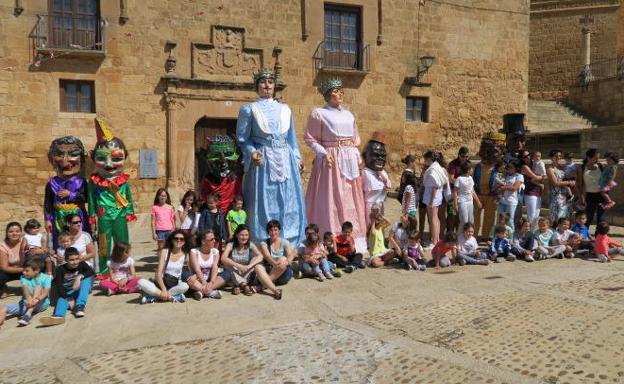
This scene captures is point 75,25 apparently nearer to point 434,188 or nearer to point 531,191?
point 434,188

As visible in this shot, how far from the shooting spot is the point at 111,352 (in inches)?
127

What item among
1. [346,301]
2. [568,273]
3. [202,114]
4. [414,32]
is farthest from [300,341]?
[414,32]

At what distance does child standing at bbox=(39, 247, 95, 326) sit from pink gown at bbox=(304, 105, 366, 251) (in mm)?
2572

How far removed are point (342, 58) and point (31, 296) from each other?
10489mm

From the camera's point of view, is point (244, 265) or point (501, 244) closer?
point (244, 265)

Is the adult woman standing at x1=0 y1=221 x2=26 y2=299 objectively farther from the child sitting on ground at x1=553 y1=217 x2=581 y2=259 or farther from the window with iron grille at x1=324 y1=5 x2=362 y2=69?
the window with iron grille at x1=324 y1=5 x2=362 y2=69

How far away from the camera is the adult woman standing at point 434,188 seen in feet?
21.7

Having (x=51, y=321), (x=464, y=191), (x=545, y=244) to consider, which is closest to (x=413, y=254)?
(x=464, y=191)

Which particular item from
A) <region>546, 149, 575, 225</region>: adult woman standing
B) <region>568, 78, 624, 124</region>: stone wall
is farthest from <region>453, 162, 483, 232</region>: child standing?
<region>568, 78, 624, 124</region>: stone wall

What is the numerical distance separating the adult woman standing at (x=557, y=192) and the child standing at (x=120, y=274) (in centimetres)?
560

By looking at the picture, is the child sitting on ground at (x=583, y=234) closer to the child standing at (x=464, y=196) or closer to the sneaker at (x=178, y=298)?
the child standing at (x=464, y=196)

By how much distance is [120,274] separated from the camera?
15.5 feet

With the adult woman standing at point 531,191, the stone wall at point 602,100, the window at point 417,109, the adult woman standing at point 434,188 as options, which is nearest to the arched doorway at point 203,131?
the window at point 417,109

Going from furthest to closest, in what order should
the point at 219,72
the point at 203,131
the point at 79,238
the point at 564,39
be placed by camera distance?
1. the point at 564,39
2. the point at 203,131
3. the point at 219,72
4. the point at 79,238
